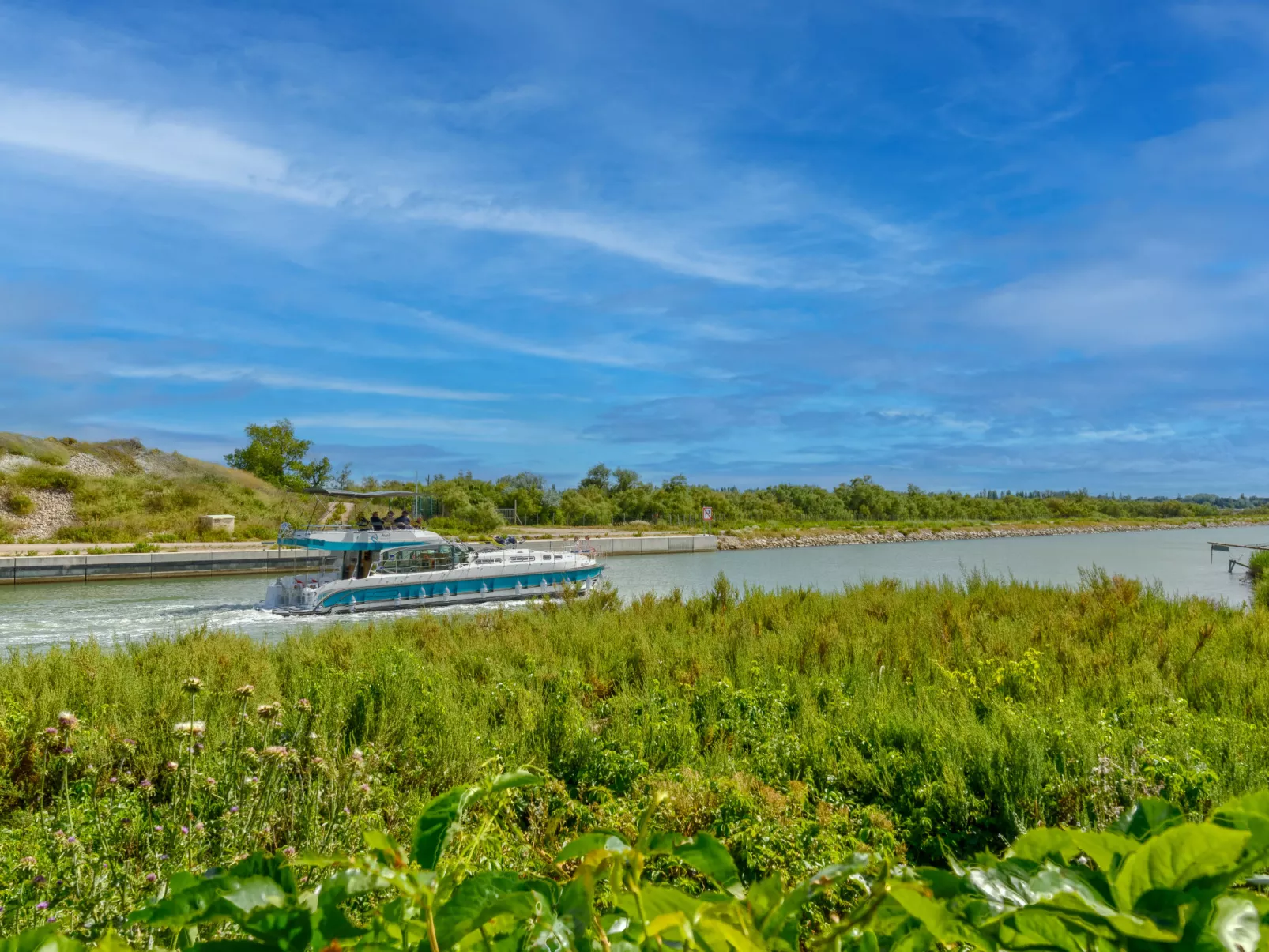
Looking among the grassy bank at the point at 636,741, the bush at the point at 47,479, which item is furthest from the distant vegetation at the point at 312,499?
the grassy bank at the point at 636,741

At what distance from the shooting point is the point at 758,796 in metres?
3.35

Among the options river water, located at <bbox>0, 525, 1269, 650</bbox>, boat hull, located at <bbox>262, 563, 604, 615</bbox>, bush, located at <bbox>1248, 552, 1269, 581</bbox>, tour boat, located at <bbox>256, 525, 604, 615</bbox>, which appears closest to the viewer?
river water, located at <bbox>0, 525, 1269, 650</bbox>

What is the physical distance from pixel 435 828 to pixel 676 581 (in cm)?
2424

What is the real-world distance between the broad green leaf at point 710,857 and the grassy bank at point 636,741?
1.27m

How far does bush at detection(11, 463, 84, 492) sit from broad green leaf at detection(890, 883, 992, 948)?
1844 inches

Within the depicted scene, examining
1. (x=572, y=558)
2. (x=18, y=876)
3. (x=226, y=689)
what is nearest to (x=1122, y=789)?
(x=18, y=876)

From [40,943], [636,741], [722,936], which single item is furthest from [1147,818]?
[636,741]

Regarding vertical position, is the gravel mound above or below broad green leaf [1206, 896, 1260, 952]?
above

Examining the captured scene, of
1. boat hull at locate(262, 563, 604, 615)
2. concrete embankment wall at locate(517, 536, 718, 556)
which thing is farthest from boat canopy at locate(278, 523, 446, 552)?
concrete embankment wall at locate(517, 536, 718, 556)

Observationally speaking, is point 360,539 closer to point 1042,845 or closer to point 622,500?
point 1042,845

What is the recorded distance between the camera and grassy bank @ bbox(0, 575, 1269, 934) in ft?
10.3

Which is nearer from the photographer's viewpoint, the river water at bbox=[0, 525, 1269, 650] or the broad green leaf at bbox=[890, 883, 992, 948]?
the broad green leaf at bbox=[890, 883, 992, 948]

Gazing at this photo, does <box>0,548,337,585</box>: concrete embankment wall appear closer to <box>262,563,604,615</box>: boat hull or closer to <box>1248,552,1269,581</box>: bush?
<box>262,563,604,615</box>: boat hull

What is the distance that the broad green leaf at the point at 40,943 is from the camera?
0.56m
